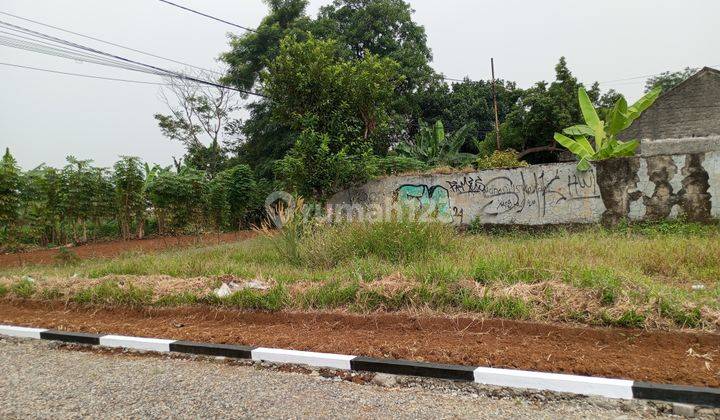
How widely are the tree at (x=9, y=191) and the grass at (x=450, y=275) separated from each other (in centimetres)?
220

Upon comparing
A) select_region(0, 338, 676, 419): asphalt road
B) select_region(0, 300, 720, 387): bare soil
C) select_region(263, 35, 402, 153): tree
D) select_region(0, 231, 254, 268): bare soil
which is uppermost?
select_region(263, 35, 402, 153): tree

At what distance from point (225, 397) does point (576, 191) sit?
28.4 feet

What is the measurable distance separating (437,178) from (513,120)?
1552 centimetres

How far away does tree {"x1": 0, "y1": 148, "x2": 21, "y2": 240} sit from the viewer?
1077cm

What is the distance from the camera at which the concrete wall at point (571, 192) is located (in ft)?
29.5

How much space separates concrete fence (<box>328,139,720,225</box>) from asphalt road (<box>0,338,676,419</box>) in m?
4.40

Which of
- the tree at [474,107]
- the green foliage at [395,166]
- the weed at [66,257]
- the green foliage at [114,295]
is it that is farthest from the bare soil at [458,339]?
the tree at [474,107]

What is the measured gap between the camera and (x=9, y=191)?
11.0 metres

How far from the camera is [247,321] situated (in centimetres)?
571

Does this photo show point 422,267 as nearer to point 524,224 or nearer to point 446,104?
point 524,224

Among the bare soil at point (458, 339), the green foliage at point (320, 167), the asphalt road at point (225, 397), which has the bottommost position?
the asphalt road at point (225, 397)

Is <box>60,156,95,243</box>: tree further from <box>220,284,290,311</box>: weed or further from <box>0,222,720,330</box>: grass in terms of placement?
<box>220,284,290,311</box>: weed

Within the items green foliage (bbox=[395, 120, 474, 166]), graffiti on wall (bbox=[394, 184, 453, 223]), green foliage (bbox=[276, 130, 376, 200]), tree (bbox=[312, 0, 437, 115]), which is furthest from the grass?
tree (bbox=[312, 0, 437, 115])

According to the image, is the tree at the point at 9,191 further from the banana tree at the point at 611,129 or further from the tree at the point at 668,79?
the tree at the point at 668,79
